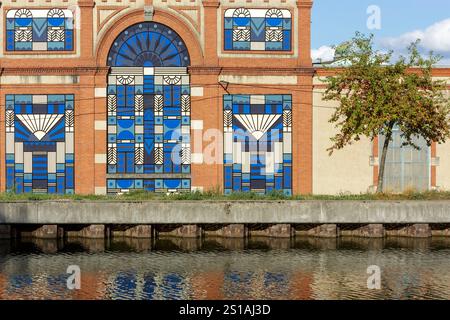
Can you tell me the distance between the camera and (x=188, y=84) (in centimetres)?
5388

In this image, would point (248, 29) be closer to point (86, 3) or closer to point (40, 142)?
point (86, 3)

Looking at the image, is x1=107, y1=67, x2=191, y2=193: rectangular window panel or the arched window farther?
the arched window

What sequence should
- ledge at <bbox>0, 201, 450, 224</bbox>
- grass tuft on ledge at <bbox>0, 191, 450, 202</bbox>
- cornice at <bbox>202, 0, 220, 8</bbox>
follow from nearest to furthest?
ledge at <bbox>0, 201, 450, 224</bbox>, grass tuft on ledge at <bbox>0, 191, 450, 202</bbox>, cornice at <bbox>202, 0, 220, 8</bbox>

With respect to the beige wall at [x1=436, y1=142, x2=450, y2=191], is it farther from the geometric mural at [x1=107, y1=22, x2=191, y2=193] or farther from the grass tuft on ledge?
the geometric mural at [x1=107, y1=22, x2=191, y2=193]

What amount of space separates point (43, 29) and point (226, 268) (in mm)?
26230

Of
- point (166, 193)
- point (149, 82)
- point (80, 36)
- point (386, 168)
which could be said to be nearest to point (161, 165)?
point (166, 193)

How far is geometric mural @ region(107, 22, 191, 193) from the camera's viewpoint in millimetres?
53688

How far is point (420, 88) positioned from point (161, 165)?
62.2 ft

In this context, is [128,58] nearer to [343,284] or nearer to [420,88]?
[420,88]

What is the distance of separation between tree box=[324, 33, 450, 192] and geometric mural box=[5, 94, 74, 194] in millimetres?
18916

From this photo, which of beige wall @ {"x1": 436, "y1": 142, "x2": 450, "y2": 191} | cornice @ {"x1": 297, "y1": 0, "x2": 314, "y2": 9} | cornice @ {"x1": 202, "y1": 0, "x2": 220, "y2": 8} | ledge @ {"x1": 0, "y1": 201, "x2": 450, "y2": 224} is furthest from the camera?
beige wall @ {"x1": 436, "y1": 142, "x2": 450, "y2": 191}

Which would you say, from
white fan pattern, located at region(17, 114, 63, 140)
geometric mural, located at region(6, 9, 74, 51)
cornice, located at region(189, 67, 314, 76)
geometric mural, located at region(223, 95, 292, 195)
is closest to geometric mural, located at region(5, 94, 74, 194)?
white fan pattern, located at region(17, 114, 63, 140)

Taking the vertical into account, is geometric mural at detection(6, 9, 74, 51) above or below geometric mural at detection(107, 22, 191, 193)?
above

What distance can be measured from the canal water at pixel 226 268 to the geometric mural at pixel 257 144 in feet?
30.1
